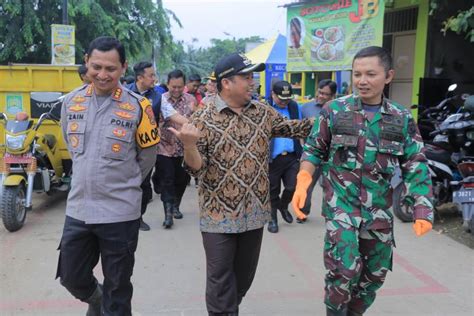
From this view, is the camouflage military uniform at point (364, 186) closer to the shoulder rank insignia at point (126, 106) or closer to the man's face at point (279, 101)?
the shoulder rank insignia at point (126, 106)

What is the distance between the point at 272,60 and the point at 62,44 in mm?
9526

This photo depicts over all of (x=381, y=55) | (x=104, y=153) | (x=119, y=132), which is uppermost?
(x=381, y=55)

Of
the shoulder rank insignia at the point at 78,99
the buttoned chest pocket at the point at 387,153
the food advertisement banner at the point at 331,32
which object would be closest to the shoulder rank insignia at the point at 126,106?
the shoulder rank insignia at the point at 78,99

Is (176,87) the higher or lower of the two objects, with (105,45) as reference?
lower

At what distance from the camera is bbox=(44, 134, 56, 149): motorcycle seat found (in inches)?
245

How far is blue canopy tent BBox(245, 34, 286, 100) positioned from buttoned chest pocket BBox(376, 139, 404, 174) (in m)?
13.4

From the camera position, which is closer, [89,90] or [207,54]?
[89,90]

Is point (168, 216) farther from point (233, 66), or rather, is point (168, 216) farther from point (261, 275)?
A: point (233, 66)

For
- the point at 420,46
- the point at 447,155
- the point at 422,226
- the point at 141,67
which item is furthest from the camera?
the point at 420,46

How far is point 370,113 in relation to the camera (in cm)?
264

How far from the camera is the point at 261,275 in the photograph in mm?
4129

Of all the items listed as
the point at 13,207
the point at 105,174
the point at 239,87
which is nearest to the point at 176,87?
the point at 13,207

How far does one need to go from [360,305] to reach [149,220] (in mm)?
3557

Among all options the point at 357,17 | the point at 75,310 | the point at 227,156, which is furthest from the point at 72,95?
the point at 357,17
